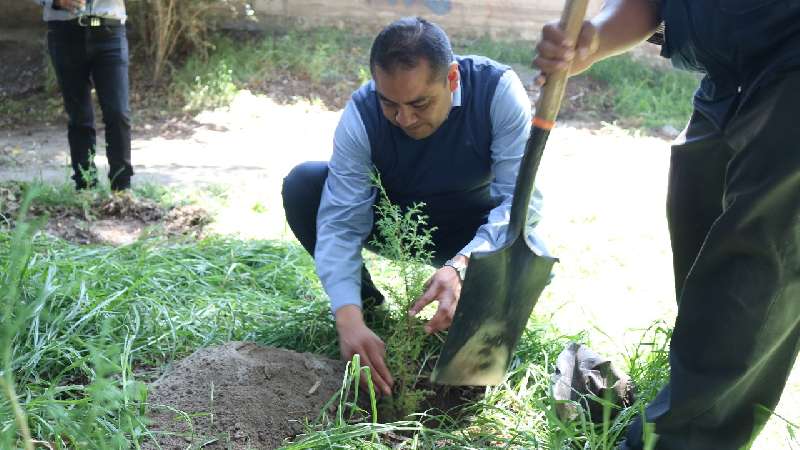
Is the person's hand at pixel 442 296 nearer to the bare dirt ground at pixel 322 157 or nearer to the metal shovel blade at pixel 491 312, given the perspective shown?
the metal shovel blade at pixel 491 312

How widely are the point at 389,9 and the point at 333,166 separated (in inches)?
316

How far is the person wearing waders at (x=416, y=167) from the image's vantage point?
2.38m

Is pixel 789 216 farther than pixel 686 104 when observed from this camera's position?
No

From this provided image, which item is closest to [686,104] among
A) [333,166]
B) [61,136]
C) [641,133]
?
[641,133]

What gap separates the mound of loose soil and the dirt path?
0.98 m

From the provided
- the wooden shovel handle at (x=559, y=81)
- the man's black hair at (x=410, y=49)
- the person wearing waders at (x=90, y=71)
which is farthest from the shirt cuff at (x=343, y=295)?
the person wearing waders at (x=90, y=71)

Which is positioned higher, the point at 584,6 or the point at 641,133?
the point at 584,6

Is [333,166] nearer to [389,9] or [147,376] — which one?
[147,376]

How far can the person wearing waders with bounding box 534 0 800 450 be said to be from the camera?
1.63 metres

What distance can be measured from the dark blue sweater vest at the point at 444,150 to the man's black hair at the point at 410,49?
0.63ft

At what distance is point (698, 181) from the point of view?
2.07 metres

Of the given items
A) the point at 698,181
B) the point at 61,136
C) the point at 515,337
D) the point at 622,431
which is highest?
the point at 698,181

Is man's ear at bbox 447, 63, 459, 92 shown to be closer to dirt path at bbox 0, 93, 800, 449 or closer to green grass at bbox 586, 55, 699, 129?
dirt path at bbox 0, 93, 800, 449

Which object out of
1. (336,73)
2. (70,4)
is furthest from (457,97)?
(336,73)
